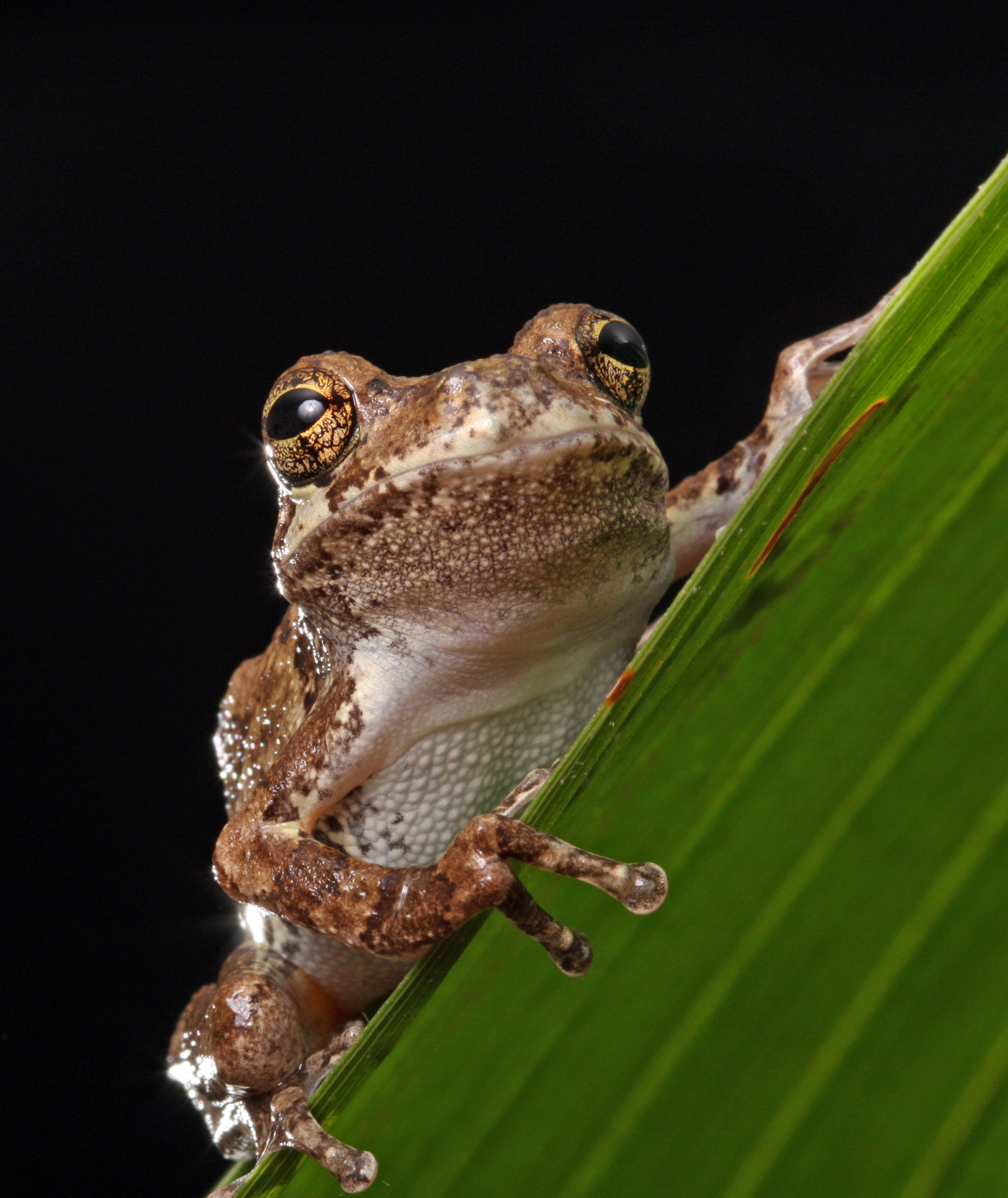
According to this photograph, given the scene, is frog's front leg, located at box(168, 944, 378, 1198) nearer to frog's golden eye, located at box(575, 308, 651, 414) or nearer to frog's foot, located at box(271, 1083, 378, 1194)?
frog's foot, located at box(271, 1083, 378, 1194)

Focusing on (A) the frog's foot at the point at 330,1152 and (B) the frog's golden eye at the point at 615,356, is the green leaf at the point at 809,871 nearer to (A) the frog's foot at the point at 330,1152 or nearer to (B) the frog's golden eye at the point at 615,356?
(A) the frog's foot at the point at 330,1152

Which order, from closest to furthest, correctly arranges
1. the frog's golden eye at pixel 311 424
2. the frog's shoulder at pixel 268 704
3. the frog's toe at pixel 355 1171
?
the frog's toe at pixel 355 1171 → the frog's golden eye at pixel 311 424 → the frog's shoulder at pixel 268 704

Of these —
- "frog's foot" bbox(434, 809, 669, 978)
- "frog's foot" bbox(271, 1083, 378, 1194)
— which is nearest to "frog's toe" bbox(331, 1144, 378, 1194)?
"frog's foot" bbox(271, 1083, 378, 1194)

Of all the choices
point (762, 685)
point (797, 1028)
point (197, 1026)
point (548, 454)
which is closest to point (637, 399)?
point (548, 454)

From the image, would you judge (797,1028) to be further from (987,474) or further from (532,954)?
(987,474)

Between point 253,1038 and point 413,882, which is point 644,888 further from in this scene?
point 253,1038

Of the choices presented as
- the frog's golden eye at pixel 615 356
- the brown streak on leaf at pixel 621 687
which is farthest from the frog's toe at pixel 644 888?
the frog's golden eye at pixel 615 356

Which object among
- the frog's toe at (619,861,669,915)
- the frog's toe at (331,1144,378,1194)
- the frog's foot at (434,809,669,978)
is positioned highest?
the frog's toe at (619,861,669,915)
